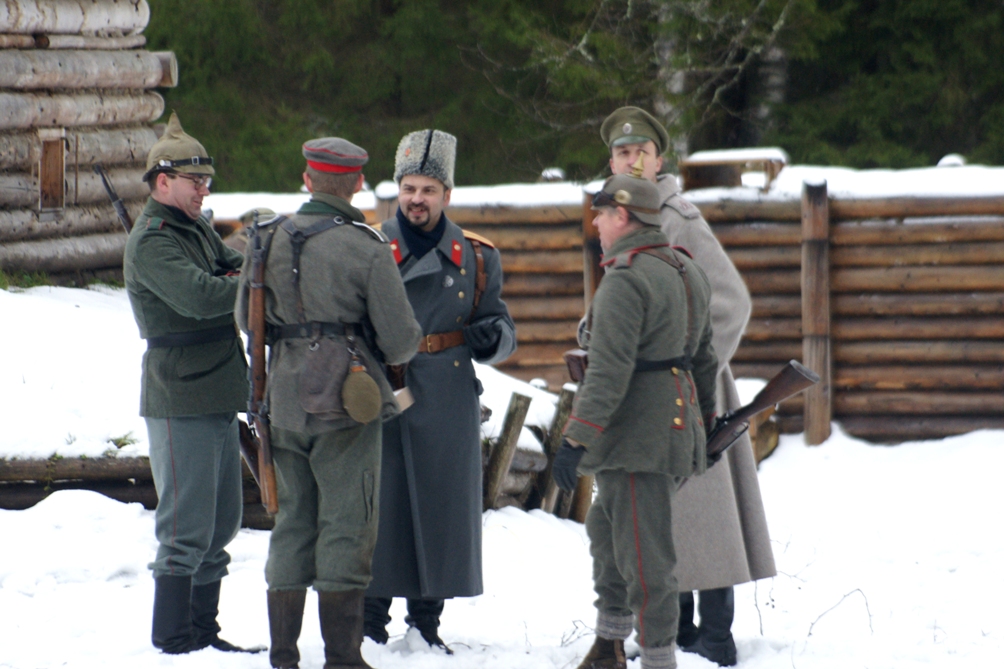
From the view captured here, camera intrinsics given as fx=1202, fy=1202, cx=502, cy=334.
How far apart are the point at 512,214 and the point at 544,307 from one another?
89 centimetres

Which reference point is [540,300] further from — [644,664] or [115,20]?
[644,664]

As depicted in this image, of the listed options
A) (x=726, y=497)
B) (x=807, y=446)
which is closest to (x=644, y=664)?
(x=726, y=497)

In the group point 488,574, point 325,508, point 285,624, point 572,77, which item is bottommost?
point 488,574

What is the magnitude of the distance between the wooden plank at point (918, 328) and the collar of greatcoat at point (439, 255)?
6.22 meters

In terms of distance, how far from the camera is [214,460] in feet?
15.5

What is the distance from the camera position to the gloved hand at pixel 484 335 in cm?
494

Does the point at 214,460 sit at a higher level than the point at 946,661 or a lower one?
higher

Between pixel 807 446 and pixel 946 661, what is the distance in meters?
5.42

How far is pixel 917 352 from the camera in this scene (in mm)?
10297

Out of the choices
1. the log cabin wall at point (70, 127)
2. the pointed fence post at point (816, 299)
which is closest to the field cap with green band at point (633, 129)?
the log cabin wall at point (70, 127)

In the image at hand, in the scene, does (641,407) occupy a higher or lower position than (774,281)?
lower

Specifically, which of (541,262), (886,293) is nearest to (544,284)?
(541,262)

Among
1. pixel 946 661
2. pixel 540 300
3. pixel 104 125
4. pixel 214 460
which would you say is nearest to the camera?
pixel 214 460

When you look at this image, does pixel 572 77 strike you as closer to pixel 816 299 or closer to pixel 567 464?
pixel 816 299
